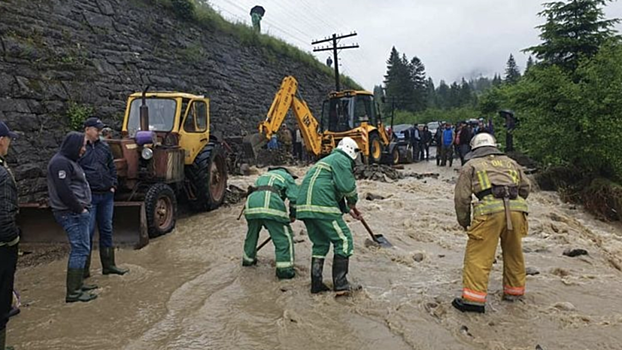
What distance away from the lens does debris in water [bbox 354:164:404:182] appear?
13.6m

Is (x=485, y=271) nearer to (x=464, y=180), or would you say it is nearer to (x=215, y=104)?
(x=464, y=180)

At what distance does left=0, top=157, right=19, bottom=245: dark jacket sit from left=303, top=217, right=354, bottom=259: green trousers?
8.45 ft

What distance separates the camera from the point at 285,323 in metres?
3.99

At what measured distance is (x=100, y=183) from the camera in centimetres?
516

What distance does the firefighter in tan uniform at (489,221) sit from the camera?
13.5ft

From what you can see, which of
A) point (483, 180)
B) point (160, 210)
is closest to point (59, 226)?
point (160, 210)

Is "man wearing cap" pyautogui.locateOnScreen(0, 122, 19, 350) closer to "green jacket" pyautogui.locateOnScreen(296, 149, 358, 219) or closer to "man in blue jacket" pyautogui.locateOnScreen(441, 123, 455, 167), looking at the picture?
"green jacket" pyautogui.locateOnScreen(296, 149, 358, 219)

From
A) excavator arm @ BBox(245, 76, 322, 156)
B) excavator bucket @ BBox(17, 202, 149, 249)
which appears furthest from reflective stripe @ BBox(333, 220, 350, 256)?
excavator arm @ BBox(245, 76, 322, 156)

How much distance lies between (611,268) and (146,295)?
5.57m

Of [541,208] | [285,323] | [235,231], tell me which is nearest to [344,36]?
[541,208]

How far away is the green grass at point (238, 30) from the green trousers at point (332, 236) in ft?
37.4

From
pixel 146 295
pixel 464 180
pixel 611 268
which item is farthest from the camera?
pixel 611 268

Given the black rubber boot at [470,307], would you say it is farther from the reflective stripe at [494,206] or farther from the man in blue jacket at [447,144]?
the man in blue jacket at [447,144]

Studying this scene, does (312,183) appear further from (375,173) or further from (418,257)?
(375,173)
